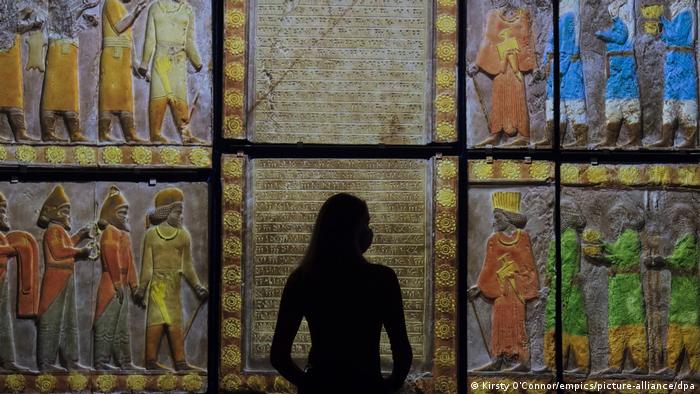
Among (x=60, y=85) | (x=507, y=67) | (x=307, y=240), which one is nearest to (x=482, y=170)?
(x=507, y=67)

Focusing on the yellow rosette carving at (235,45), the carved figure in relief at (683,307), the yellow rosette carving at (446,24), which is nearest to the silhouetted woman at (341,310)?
the yellow rosette carving at (235,45)

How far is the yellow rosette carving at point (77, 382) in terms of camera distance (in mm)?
5914

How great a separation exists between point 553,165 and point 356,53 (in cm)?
145

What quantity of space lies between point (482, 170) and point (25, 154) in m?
2.89

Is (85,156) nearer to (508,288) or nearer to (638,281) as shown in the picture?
(508,288)

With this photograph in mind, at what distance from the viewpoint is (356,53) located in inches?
241

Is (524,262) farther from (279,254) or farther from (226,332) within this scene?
(226,332)

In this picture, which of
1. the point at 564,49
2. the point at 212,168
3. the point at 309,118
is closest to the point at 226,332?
the point at 212,168

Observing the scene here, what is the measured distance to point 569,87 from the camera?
6102 millimetres

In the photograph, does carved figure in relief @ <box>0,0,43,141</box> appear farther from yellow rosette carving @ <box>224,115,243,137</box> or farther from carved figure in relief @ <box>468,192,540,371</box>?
carved figure in relief @ <box>468,192,540,371</box>

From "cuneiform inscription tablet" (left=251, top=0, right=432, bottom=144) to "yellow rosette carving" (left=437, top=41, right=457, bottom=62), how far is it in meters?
0.08

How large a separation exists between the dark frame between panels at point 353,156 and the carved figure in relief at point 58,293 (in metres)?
0.31

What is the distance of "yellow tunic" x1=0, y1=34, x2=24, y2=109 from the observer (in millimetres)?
6012

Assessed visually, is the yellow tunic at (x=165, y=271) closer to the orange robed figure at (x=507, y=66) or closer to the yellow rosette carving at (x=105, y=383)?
the yellow rosette carving at (x=105, y=383)
